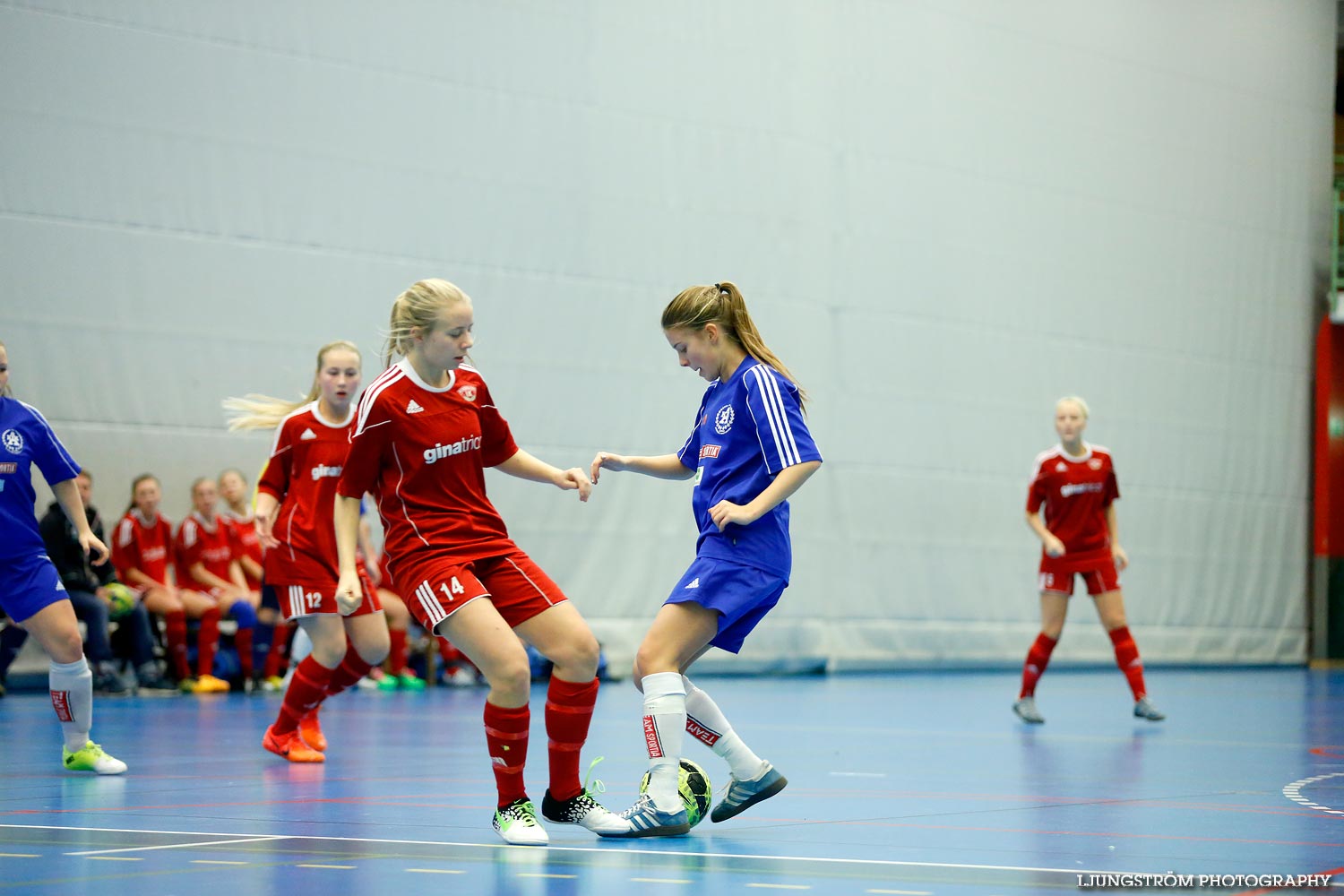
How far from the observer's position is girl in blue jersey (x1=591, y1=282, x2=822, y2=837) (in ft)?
16.4

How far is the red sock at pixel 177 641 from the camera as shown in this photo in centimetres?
1233

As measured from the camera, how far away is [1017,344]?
18828 mm

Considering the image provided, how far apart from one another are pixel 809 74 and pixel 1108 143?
491 centimetres

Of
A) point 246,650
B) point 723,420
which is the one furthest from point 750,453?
point 246,650

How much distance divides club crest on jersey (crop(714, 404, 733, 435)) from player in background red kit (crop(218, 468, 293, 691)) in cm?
802

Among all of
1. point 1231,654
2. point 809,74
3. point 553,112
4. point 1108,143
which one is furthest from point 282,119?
point 1231,654

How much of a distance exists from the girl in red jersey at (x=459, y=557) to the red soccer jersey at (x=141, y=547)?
7620 millimetres

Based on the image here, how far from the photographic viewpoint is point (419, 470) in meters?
5.02

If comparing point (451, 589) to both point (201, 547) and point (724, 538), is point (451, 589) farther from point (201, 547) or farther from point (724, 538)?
point (201, 547)

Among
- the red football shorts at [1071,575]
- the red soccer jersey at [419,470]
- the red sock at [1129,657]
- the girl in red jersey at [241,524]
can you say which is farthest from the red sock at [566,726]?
the girl in red jersey at [241,524]

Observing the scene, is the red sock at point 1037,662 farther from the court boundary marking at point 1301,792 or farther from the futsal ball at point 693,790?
the futsal ball at point 693,790

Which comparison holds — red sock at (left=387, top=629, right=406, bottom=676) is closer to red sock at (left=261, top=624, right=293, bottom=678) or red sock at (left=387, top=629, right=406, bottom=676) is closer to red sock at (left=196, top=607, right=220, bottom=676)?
red sock at (left=261, top=624, right=293, bottom=678)

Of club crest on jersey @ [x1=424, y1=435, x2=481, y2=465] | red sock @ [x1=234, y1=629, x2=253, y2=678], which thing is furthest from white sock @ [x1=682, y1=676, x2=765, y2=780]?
red sock @ [x1=234, y1=629, x2=253, y2=678]

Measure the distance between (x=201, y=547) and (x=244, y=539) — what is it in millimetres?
541
